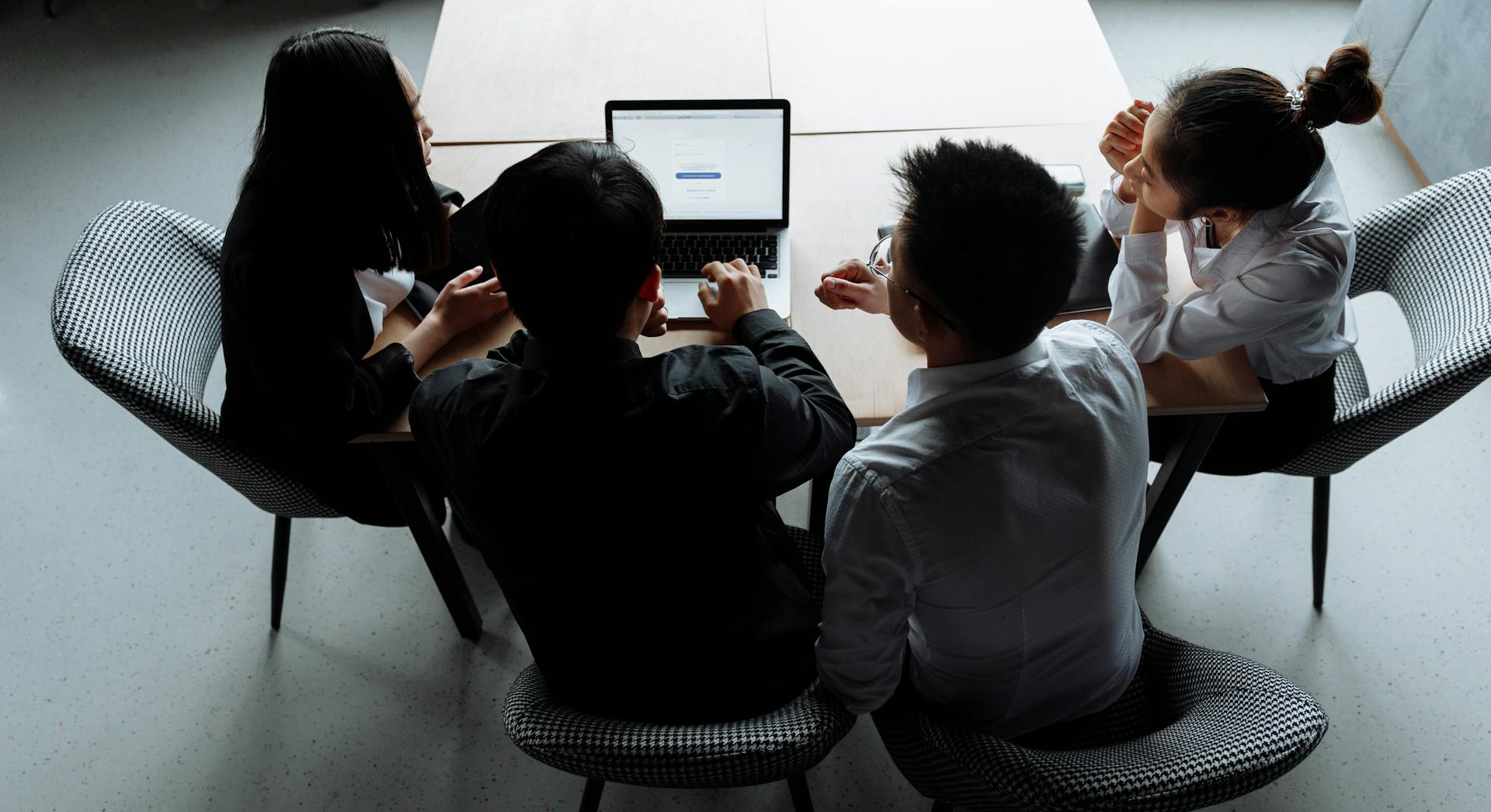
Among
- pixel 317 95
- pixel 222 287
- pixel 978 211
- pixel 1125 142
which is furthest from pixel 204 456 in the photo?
pixel 1125 142

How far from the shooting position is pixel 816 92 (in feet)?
6.81

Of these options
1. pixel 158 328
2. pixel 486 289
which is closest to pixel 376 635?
pixel 158 328

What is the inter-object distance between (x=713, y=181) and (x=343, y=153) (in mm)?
614

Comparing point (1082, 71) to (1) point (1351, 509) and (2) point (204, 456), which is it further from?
(2) point (204, 456)

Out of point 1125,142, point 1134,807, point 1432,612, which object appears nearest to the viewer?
point 1134,807

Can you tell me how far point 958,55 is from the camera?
214 centimetres

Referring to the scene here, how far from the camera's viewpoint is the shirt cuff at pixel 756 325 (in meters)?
1.53

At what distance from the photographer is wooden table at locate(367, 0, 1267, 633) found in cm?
169

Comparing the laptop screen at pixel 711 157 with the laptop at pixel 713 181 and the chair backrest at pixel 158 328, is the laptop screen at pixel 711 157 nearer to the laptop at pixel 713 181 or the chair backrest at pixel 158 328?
the laptop at pixel 713 181

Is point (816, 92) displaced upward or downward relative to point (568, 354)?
upward

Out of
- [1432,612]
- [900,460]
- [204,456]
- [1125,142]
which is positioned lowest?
[1432,612]

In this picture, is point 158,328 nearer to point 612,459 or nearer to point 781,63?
point 612,459

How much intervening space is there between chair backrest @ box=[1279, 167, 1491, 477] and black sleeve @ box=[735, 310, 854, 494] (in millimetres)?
905

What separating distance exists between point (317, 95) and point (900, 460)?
944mm
